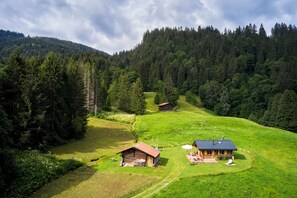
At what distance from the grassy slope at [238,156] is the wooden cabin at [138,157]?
5477mm

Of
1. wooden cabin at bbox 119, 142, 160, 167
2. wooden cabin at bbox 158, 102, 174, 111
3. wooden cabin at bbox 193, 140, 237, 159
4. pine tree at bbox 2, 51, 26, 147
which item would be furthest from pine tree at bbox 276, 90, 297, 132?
pine tree at bbox 2, 51, 26, 147

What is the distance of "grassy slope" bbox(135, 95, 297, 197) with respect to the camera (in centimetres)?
3941

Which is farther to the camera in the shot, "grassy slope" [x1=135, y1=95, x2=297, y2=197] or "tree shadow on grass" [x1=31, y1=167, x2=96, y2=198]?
"grassy slope" [x1=135, y1=95, x2=297, y2=197]

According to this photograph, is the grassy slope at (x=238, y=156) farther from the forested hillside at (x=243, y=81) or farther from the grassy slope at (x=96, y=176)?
the forested hillside at (x=243, y=81)

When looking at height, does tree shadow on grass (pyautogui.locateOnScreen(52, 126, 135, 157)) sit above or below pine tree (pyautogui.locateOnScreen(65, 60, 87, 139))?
below

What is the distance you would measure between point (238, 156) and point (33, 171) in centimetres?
3507

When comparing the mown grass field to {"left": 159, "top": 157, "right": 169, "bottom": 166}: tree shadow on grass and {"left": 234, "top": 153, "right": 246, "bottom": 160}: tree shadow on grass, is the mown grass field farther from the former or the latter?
{"left": 234, "top": 153, "right": 246, "bottom": 160}: tree shadow on grass

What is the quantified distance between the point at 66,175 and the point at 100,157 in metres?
9.77

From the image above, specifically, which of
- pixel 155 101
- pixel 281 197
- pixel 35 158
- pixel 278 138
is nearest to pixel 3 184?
pixel 35 158

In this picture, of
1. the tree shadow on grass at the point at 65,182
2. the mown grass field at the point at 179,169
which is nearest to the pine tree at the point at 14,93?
the mown grass field at the point at 179,169

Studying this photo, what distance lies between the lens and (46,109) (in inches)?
2334

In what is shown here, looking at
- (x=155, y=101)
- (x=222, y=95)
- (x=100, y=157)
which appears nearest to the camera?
(x=100, y=157)

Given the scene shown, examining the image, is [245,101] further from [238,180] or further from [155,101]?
[238,180]

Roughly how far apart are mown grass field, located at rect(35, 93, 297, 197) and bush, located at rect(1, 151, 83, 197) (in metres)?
1.26
